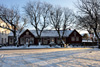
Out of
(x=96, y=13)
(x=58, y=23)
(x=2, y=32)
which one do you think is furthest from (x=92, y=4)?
(x=2, y=32)

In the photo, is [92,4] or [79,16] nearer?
[92,4]

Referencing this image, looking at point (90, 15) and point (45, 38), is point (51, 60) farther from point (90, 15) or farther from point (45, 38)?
point (45, 38)

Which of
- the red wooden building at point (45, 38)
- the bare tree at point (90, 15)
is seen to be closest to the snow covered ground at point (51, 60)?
the bare tree at point (90, 15)

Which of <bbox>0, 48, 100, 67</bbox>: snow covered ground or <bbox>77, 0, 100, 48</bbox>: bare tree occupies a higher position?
<bbox>77, 0, 100, 48</bbox>: bare tree

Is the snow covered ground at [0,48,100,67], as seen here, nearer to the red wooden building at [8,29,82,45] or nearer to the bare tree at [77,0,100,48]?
the bare tree at [77,0,100,48]

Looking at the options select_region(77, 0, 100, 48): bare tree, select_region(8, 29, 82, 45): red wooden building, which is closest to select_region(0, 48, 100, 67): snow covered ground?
select_region(77, 0, 100, 48): bare tree

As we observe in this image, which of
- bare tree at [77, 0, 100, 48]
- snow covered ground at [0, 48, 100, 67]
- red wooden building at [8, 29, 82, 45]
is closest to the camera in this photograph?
snow covered ground at [0, 48, 100, 67]

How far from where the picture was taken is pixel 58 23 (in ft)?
123

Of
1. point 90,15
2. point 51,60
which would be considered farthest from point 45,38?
point 51,60

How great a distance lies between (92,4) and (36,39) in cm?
2585

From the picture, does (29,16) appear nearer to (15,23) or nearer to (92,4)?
(15,23)

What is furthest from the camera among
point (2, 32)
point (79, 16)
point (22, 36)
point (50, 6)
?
point (2, 32)

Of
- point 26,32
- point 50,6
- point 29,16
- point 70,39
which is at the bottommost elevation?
point 70,39

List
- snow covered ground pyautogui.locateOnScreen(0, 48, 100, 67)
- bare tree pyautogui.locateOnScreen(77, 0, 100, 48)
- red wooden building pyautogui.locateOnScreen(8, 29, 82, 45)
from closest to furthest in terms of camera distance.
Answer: snow covered ground pyautogui.locateOnScreen(0, 48, 100, 67), bare tree pyautogui.locateOnScreen(77, 0, 100, 48), red wooden building pyautogui.locateOnScreen(8, 29, 82, 45)
